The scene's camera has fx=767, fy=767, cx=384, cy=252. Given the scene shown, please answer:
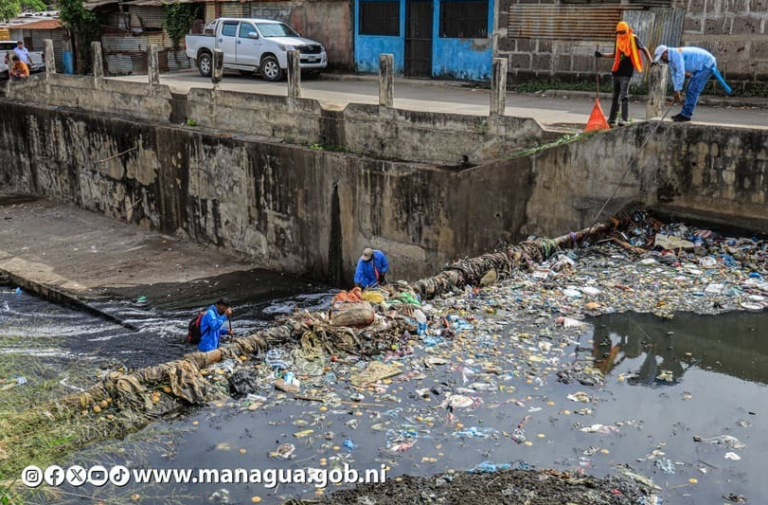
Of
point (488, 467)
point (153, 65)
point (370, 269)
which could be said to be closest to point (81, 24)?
point (153, 65)

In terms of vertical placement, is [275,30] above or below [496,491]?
above

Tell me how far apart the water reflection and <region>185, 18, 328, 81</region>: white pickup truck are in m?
13.2

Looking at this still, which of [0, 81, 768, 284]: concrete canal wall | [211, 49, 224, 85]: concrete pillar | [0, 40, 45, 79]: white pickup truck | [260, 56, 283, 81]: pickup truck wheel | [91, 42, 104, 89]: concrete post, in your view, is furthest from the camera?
[0, 40, 45, 79]: white pickup truck

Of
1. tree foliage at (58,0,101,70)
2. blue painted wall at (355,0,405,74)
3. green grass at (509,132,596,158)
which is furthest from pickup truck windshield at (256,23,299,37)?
green grass at (509,132,596,158)

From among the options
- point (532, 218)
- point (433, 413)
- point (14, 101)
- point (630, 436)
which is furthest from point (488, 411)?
point (14, 101)

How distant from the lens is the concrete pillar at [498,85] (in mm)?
11320

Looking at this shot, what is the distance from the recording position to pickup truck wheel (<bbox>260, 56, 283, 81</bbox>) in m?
19.3

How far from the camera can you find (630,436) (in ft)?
18.8

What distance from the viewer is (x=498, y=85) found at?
11352mm

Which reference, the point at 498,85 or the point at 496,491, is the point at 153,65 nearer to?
the point at 498,85

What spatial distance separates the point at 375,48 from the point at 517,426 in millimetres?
15675

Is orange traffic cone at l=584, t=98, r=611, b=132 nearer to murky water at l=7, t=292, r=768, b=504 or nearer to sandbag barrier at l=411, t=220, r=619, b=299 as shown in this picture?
sandbag barrier at l=411, t=220, r=619, b=299

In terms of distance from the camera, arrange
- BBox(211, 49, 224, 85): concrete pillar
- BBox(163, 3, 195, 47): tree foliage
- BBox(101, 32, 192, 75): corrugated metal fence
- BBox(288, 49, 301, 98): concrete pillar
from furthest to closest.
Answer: BBox(101, 32, 192, 75): corrugated metal fence < BBox(163, 3, 195, 47): tree foliage < BBox(211, 49, 224, 85): concrete pillar < BBox(288, 49, 301, 98): concrete pillar

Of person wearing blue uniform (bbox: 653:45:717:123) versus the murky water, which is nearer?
the murky water
